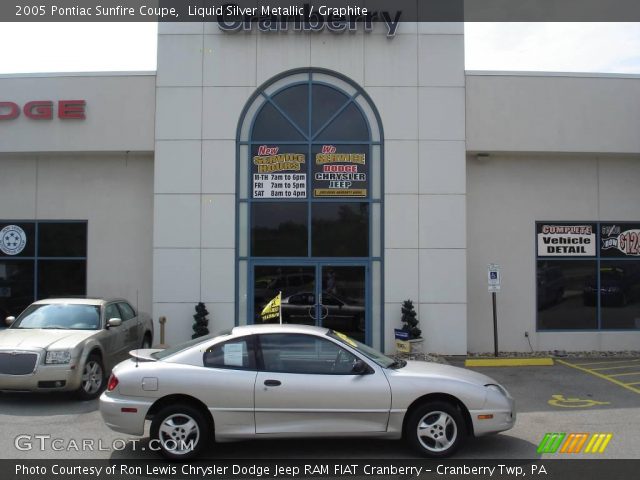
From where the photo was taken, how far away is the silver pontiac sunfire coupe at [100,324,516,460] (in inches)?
252

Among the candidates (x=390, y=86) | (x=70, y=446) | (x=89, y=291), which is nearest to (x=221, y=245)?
(x=89, y=291)

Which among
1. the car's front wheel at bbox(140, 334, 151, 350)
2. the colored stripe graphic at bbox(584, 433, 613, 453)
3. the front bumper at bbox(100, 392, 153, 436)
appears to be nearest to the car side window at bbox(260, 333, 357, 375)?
the front bumper at bbox(100, 392, 153, 436)

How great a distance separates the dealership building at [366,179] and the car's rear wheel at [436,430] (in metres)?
6.96

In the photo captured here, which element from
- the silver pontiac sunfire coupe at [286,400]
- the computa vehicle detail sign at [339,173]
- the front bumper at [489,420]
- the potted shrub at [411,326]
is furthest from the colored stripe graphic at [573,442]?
the computa vehicle detail sign at [339,173]

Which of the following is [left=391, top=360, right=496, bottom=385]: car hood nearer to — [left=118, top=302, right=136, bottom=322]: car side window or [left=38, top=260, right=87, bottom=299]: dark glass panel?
[left=118, top=302, right=136, bottom=322]: car side window

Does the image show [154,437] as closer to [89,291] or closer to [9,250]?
[89,291]

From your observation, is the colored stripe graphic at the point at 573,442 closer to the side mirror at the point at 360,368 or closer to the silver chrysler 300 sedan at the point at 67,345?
the side mirror at the point at 360,368

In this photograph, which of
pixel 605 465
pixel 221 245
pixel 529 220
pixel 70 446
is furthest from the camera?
pixel 529 220

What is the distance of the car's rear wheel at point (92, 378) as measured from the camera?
367 inches

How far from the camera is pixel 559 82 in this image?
46.2 feet

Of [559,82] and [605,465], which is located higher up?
[559,82]

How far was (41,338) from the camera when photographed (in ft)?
30.8

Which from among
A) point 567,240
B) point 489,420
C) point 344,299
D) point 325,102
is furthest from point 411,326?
point 489,420

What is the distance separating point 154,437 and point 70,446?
1.41 metres
